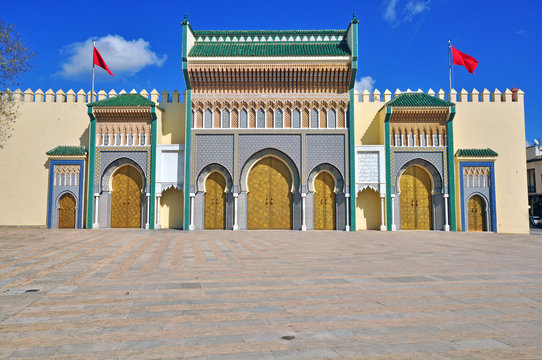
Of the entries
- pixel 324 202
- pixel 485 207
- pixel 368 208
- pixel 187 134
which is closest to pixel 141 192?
pixel 187 134

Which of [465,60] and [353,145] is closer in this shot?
[353,145]

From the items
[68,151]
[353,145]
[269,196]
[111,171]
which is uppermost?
[353,145]

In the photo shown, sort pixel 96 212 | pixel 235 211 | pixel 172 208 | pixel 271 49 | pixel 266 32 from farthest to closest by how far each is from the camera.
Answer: pixel 266 32 → pixel 172 208 → pixel 271 49 → pixel 96 212 → pixel 235 211

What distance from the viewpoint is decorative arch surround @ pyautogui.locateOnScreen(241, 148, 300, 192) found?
1565 centimetres

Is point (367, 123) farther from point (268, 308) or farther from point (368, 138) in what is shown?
point (268, 308)

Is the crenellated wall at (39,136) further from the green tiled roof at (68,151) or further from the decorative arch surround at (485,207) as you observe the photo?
the decorative arch surround at (485,207)

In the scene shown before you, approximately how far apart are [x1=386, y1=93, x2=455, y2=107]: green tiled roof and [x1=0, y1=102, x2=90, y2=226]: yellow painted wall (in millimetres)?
13795

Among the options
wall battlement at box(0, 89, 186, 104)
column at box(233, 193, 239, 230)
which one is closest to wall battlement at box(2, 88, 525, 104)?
wall battlement at box(0, 89, 186, 104)

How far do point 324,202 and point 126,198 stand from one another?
8553 millimetres

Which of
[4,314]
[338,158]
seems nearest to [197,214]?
[338,158]

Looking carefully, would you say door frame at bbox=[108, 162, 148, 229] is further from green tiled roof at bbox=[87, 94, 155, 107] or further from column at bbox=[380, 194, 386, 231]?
column at bbox=[380, 194, 386, 231]

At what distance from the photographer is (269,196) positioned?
15789 mm

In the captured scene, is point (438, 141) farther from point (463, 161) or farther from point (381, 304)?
point (381, 304)

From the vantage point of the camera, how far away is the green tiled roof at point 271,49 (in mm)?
15828
